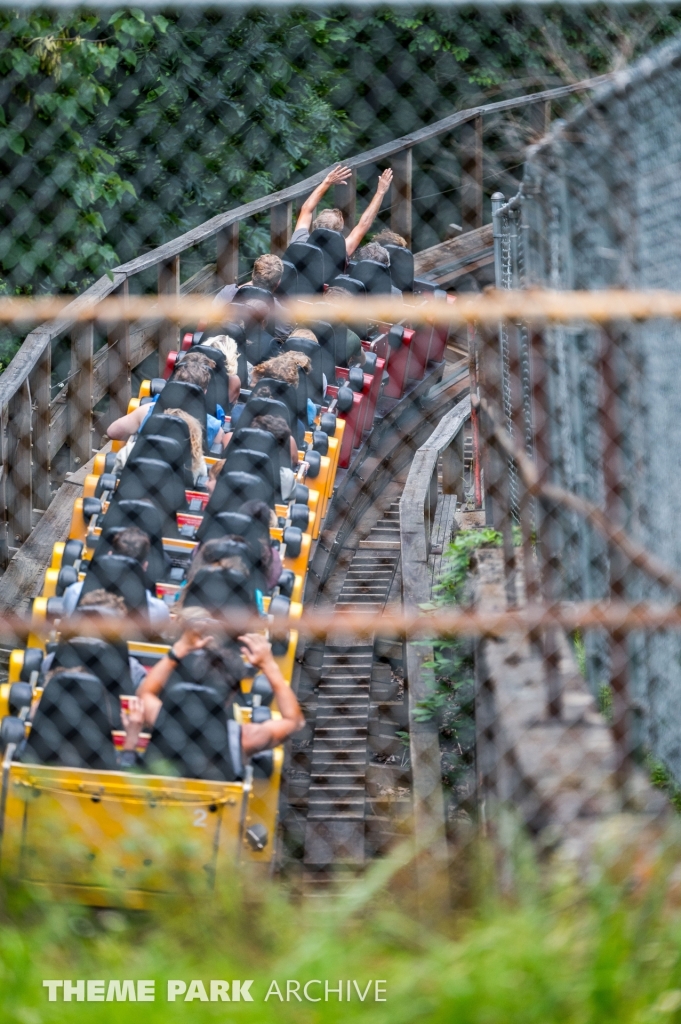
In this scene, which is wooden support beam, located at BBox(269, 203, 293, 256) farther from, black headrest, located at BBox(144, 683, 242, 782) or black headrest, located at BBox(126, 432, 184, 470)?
black headrest, located at BBox(144, 683, 242, 782)

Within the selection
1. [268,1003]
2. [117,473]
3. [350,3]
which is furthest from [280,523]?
[268,1003]

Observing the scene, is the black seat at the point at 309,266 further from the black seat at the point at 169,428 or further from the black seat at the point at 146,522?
the black seat at the point at 146,522

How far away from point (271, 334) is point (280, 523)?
0.98 m

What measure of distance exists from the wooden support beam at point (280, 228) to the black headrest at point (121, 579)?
2869mm

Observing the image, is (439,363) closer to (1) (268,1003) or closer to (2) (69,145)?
(2) (69,145)

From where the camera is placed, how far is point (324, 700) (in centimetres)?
413

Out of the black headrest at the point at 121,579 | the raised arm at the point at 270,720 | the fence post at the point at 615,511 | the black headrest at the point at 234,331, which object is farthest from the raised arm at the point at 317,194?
the fence post at the point at 615,511

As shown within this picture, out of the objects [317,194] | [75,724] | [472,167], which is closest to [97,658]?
[75,724]

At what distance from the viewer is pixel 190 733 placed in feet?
7.81

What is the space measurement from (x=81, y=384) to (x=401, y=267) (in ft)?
5.35

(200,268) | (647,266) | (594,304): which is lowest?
(594,304)

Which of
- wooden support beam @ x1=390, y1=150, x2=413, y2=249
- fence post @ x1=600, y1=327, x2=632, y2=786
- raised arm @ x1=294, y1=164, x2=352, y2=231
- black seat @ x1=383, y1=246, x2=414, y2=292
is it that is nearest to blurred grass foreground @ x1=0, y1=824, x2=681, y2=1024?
fence post @ x1=600, y1=327, x2=632, y2=786

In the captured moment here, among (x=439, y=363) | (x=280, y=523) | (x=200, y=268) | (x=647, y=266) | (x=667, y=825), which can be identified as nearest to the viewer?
(x=667, y=825)

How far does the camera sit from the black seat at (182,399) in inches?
152
